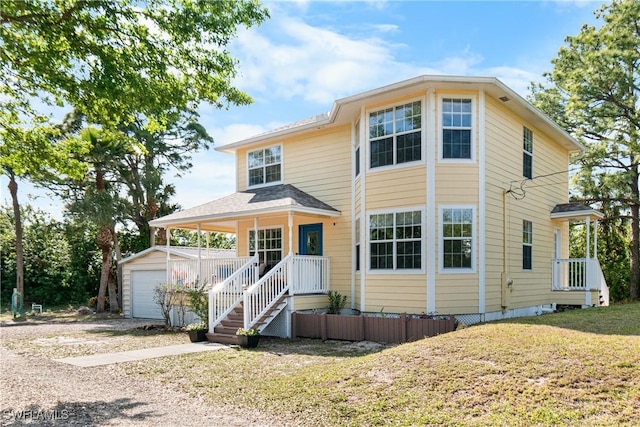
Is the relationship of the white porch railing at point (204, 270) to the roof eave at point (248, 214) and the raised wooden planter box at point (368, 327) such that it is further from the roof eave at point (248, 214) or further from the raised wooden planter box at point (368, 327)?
the raised wooden planter box at point (368, 327)

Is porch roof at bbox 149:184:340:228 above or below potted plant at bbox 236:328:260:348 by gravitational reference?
above

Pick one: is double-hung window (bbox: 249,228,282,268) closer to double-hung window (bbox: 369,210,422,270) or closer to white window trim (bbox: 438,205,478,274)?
double-hung window (bbox: 369,210,422,270)

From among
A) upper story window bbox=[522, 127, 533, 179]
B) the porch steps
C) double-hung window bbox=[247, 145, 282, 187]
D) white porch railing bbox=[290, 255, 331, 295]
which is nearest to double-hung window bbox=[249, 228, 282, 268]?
double-hung window bbox=[247, 145, 282, 187]

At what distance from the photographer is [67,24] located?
707cm

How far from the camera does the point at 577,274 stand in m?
16.4

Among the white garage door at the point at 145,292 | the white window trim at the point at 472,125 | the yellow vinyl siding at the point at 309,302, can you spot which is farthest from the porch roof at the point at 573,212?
the white garage door at the point at 145,292

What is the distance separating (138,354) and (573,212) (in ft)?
44.6

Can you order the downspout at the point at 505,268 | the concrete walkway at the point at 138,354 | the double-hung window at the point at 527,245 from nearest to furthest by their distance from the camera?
the concrete walkway at the point at 138,354 → the downspout at the point at 505,268 → the double-hung window at the point at 527,245

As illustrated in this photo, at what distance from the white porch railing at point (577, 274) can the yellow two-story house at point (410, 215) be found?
6 cm

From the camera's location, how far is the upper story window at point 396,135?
12.5m

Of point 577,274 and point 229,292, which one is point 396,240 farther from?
point 577,274

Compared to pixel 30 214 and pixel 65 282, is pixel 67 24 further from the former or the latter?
pixel 30 214

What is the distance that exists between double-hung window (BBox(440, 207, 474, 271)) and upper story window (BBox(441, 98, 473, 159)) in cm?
142

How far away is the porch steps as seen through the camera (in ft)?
39.1
